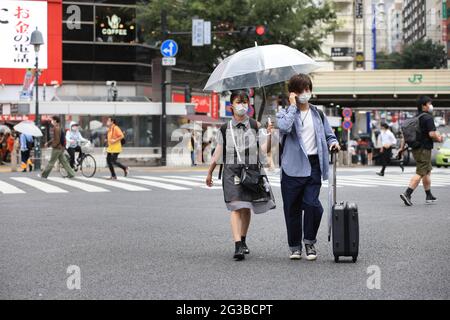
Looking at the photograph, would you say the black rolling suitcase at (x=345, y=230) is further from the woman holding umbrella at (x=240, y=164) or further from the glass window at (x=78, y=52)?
the glass window at (x=78, y=52)

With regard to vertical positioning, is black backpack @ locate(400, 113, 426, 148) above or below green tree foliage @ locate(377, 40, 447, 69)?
below

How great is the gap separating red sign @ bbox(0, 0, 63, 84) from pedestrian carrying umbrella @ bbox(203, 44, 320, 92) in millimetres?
35401

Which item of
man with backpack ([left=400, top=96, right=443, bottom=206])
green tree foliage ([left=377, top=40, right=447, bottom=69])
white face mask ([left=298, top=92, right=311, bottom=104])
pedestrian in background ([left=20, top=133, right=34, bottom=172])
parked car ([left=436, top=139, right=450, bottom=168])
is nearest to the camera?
white face mask ([left=298, top=92, right=311, bottom=104])

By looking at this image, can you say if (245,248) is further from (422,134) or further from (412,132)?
(422,134)

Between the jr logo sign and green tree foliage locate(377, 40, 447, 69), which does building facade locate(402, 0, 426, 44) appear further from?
the jr logo sign

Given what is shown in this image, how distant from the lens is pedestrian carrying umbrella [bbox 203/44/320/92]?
27.7 feet

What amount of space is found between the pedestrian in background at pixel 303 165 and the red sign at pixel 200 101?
40359 mm

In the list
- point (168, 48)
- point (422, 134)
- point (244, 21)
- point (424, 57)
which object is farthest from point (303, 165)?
point (424, 57)

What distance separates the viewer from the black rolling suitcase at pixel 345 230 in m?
7.37

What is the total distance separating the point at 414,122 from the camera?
1352 cm

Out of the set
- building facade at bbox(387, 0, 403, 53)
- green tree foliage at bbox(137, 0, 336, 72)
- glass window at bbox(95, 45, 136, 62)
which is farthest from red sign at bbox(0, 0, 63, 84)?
building facade at bbox(387, 0, 403, 53)

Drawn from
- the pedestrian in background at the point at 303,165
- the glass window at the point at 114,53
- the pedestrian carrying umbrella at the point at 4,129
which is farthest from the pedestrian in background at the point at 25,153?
the pedestrian in background at the point at 303,165

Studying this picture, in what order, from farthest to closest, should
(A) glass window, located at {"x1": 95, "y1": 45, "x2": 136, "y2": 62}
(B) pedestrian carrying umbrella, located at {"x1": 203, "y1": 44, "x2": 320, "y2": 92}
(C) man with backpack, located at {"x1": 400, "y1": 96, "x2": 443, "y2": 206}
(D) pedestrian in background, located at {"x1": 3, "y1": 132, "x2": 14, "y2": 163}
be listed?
1. (A) glass window, located at {"x1": 95, "y1": 45, "x2": 136, "y2": 62}
2. (D) pedestrian in background, located at {"x1": 3, "y1": 132, "x2": 14, "y2": 163}
3. (C) man with backpack, located at {"x1": 400, "y1": 96, "x2": 443, "y2": 206}
4. (B) pedestrian carrying umbrella, located at {"x1": 203, "y1": 44, "x2": 320, "y2": 92}
